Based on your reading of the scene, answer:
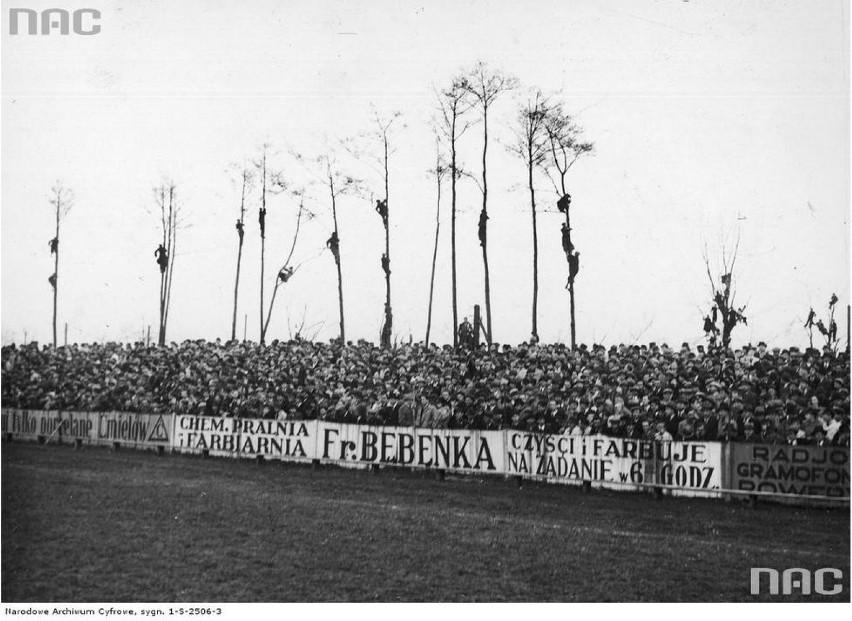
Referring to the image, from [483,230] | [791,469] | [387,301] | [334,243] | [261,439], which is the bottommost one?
[261,439]

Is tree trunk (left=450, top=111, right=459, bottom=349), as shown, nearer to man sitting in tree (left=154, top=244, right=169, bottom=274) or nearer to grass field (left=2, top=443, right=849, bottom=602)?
grass field (left=2, top=443, right=849, bottom=602)

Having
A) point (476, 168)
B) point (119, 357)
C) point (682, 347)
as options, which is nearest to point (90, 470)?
point (119, 357)

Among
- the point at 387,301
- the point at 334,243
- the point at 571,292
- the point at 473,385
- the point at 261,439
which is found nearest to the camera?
the point at 571,292

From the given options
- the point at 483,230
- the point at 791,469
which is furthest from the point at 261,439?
the point at 791,469

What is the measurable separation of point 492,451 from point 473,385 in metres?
1.14

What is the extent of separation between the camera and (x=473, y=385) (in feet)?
46.1

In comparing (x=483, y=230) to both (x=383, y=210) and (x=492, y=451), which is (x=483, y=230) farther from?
(x=492, y=451)

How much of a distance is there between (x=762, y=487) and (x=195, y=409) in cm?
963

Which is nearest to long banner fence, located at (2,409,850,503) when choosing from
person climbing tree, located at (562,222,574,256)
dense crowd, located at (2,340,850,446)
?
dense crowd, located at (2,340,850,446)

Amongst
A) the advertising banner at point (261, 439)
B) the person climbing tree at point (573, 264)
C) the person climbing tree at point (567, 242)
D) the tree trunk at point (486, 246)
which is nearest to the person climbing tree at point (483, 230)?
the tree trunk at point (486, 246)

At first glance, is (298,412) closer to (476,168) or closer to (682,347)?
(476,168)

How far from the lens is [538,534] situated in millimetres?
10609

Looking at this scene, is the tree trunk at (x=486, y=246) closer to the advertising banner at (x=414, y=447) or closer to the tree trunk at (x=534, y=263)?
the tree trunk at (x=534, y=263)
